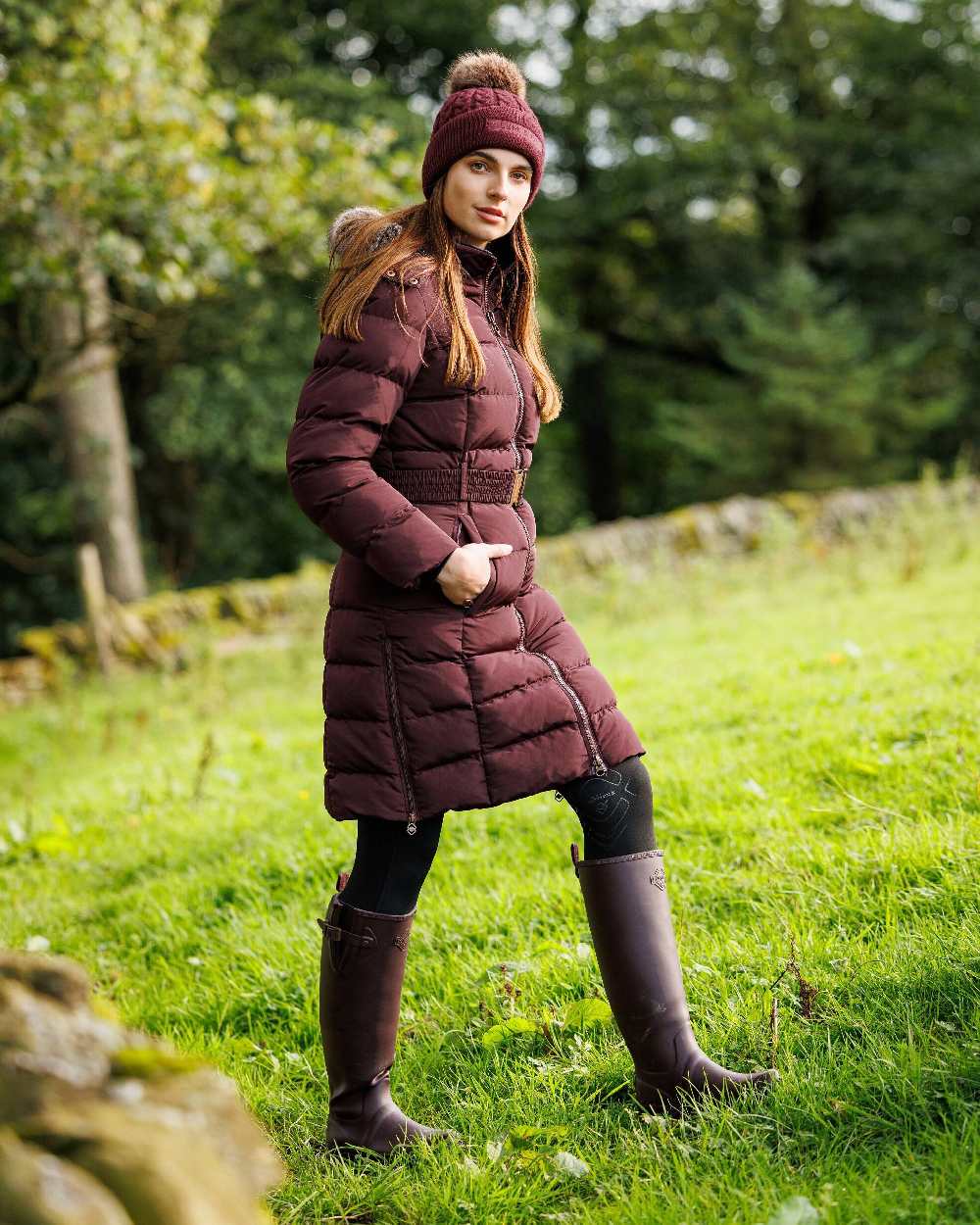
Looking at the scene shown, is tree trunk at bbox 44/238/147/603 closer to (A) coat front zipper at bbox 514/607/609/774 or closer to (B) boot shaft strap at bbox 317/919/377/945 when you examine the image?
(B) boot shaft strap at bbox 317/919/377/945

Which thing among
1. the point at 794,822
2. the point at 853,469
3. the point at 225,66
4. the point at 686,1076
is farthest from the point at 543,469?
the point at 686,1076

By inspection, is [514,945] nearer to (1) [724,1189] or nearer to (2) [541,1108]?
(2) [541,1108]

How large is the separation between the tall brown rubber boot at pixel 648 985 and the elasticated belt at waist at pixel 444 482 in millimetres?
780

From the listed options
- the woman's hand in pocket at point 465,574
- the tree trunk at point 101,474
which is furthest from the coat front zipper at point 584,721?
the tree trunk at point 101,474

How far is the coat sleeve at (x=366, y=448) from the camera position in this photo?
7.16 feet

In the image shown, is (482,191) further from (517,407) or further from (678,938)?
(678,938)

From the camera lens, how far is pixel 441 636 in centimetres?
226

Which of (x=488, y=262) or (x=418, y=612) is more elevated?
(x=488, y=262)

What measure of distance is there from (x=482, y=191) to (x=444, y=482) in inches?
23.9

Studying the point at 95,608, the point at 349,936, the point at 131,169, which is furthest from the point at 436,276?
the point at 95,608

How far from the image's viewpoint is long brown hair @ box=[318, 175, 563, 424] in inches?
89.7

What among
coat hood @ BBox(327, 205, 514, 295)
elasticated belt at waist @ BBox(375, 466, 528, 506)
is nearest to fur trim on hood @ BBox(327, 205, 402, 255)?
coat hood @ BBox(327, 205, 514, 295)

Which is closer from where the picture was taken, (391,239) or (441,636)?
(441,636)

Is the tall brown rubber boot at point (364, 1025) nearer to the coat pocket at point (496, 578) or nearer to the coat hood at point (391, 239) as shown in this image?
the coat pocket at point (496, 578)
